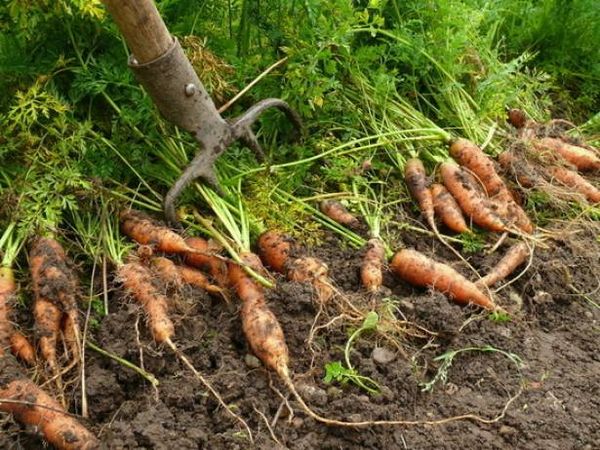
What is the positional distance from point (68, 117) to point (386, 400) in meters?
1.74

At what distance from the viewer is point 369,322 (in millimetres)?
2453

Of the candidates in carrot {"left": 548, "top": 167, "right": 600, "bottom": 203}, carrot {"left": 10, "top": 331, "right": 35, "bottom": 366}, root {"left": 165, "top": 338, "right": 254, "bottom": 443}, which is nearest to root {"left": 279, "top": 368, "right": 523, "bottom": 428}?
root {"left": 165, "top": 338, "right": 254, "bottom": 443}

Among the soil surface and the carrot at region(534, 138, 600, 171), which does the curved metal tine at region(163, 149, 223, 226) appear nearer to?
the soil surface

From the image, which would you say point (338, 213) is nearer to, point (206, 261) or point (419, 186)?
point (419, 186)

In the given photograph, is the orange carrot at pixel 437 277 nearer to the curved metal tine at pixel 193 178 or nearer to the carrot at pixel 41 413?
the curved metal tine at pixel 193 178

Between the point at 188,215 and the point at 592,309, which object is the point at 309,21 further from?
the point at 592,309

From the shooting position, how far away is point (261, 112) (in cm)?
304

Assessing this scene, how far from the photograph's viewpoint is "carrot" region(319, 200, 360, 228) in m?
3.02

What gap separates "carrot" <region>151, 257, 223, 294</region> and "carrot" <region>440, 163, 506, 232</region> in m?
1.26

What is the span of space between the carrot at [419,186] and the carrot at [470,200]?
4.8 inches


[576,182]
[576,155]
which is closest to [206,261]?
[576,182]

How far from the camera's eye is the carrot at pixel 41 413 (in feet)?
6.67

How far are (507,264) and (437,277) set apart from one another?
0.35 metres

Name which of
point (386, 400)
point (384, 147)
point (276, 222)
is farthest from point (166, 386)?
point (384, 147)
